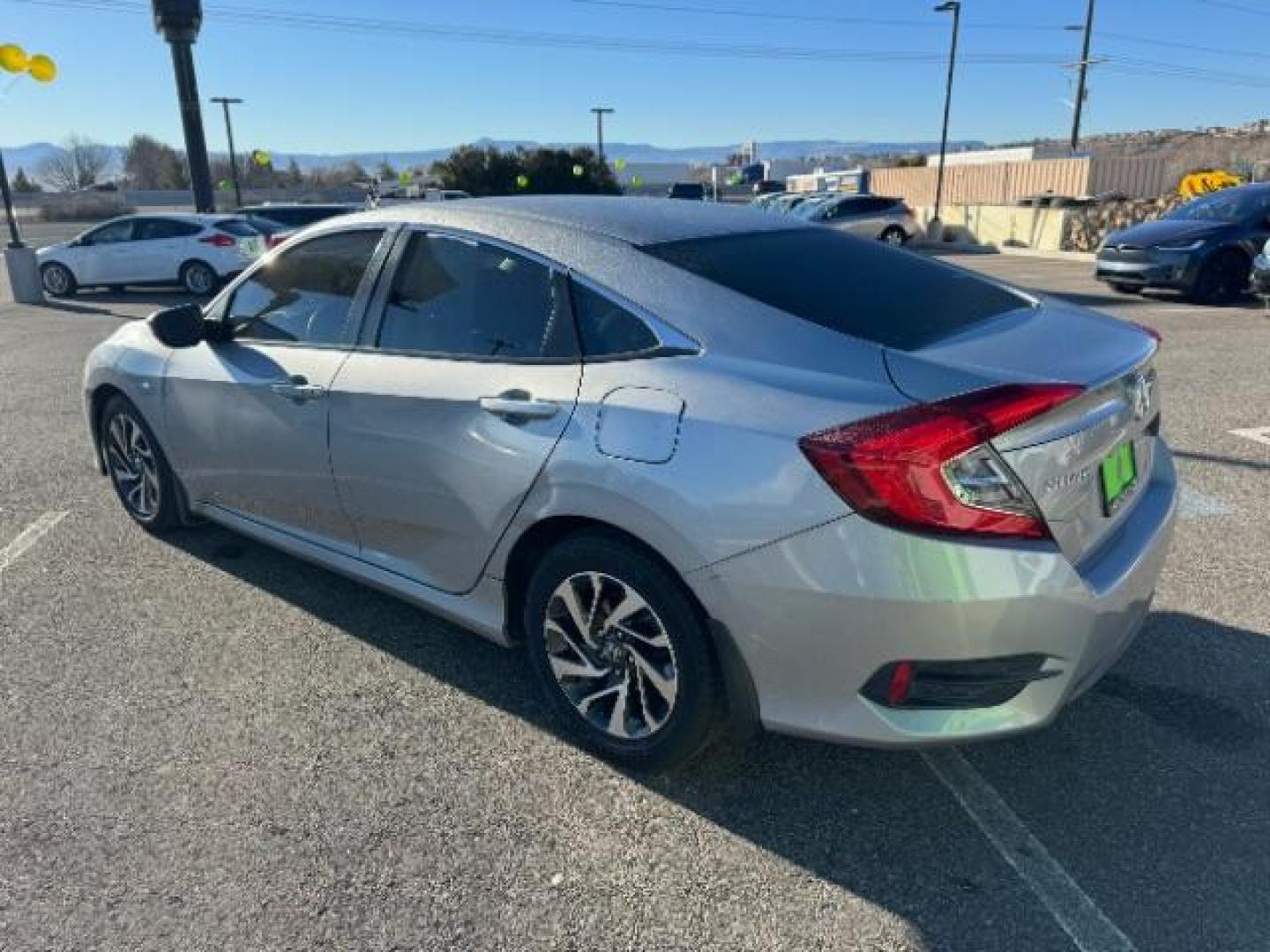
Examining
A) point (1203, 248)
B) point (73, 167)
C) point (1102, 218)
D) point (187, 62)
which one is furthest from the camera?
point (73, 167)

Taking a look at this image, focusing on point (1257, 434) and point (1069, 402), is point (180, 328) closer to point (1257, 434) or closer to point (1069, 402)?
point (1069, 402)

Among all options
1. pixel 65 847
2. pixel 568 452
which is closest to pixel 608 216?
pixel 568 452

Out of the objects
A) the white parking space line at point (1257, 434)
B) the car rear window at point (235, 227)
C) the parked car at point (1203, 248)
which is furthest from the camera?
the car rear window at point (235, 227)

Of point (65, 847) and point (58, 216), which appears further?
point (58, 216)

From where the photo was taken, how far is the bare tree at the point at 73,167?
100000mm

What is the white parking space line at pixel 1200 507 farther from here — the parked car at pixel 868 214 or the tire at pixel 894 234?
the tire at pixel 894 234

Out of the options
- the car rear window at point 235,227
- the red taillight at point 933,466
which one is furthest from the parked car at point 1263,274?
the car rear window at point 235,227

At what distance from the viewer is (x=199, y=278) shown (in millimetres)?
17109

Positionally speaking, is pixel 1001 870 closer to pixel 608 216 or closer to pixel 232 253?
pixel 608 216

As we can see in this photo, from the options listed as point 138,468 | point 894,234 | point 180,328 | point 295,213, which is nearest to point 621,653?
point 180,328

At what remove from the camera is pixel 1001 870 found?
94.0 inches

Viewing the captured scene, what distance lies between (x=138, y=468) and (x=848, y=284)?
3.56m

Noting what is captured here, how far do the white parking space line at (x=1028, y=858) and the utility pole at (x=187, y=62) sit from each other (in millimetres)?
24077

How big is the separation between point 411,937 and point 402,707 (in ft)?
Result: 3.41
